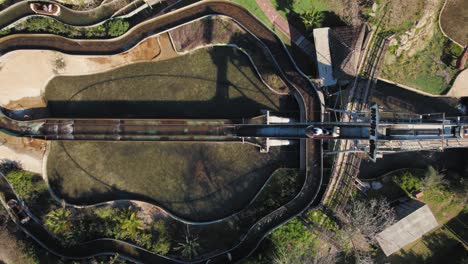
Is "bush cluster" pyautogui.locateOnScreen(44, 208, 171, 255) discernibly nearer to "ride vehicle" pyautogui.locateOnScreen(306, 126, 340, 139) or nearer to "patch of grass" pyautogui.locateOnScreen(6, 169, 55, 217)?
"patch of grass" pyautogui.locateOnScreen(6, 169, 55, 217)

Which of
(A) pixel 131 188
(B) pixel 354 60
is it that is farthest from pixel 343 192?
(A) pixel 131 188

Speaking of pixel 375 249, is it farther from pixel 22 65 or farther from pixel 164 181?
pixel 22 65

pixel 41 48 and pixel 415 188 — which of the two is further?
pixel 41 48

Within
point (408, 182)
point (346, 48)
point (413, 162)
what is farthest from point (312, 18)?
point (408, 182)

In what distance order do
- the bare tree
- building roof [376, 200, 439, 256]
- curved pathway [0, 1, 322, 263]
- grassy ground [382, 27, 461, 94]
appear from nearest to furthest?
the bare tree
building roof [376, 200, 439, 256]
curved pathway [0, 1, 322, 263]
grassy ground [382, 27, 461, 94]

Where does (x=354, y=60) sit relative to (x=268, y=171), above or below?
above

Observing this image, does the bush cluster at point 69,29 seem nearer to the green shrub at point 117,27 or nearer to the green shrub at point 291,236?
the green shrub at point 117,27

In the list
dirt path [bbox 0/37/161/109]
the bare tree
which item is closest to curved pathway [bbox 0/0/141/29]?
dirt path [bbox 0/37/161/109]
